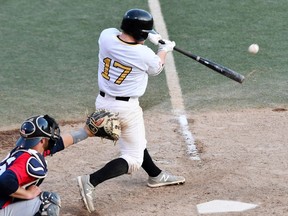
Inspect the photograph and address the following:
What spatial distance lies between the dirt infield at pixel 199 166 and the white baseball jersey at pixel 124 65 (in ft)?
3.33

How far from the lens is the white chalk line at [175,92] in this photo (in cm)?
822

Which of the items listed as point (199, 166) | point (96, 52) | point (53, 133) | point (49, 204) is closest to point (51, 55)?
point (96, 52)

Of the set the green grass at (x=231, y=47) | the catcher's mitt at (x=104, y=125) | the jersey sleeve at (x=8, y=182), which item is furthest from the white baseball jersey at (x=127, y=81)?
the green grass at (x=231, y=47)

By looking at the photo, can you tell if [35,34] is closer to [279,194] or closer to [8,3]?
[8,3]

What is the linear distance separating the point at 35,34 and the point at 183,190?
553 centimetres

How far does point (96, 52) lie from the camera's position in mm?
11227

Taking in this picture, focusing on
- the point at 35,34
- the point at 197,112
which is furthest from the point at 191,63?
the point at 35,34

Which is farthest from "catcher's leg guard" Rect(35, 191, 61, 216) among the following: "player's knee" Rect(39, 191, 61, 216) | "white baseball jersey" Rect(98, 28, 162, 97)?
"white baseball jersey" Rect(98, 28, 162, 97)

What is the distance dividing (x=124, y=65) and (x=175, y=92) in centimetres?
321

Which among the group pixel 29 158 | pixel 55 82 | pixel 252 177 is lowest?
pixel 55 82

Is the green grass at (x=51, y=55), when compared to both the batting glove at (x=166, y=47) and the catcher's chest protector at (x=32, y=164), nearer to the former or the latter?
the batting glove at (x=166, y=47)

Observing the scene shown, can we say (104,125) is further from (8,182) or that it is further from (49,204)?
(8,182)

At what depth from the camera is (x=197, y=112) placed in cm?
913

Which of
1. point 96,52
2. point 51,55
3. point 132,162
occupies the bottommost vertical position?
point 51,55
